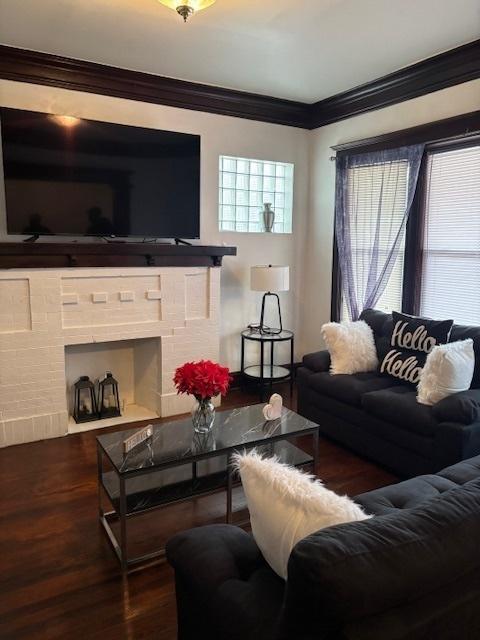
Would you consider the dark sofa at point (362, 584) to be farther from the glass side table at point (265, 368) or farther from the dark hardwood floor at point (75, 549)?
the glass side table at point (265, 368)

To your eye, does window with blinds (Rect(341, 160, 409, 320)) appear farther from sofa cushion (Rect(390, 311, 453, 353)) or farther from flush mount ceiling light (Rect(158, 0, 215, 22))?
flush mount ceiling light (Rect(158, 0, 215, 22))

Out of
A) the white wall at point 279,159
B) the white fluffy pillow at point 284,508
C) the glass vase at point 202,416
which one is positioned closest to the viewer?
the white fluffy pillow at point 284,508

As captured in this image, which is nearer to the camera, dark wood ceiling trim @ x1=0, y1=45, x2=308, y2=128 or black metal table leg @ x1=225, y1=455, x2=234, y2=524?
black metal table leg @ x1=225, y1=455, x2=234, y2=524

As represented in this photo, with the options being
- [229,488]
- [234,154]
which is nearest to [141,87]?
[234,154]

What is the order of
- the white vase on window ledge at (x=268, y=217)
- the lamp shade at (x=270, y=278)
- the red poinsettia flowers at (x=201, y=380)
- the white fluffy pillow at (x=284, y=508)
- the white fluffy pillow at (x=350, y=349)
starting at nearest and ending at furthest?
the white fluffy pillow at (x=284, y=508) < the red poinsettia flowers at (x=201, y=380) < the white fluffy pillow at (x=350, y=349) < the lamp shade at (x=270, y=278) < the white vase on window ledge at (x=268, y=217)

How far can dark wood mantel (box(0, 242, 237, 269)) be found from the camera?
11.5ft

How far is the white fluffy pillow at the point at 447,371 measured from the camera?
119 inches

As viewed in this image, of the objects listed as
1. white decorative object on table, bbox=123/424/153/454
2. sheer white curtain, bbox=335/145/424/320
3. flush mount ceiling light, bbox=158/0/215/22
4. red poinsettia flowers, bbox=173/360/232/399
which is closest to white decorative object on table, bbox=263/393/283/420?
red poinsettia flowers, bbox=173/360/232/399

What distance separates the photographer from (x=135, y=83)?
4.07 meters

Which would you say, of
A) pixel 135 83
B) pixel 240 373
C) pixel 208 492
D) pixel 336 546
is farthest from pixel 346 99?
pixel 336 546

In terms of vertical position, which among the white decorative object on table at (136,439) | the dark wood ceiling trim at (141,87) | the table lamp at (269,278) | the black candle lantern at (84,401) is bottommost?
the black candle lantern at (84,401)

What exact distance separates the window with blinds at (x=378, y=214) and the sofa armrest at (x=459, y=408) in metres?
1.51

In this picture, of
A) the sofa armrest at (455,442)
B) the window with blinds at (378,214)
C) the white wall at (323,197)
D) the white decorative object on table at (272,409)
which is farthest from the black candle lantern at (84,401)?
the sofa armrest at (455,442)

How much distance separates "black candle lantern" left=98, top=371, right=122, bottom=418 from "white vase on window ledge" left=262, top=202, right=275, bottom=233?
2041 millimetres
